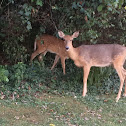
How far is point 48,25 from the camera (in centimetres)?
932

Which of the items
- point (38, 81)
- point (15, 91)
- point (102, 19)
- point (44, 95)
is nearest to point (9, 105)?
point (15, 91)

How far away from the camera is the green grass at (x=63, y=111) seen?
5.87 metres

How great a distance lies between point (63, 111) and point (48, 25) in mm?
3758

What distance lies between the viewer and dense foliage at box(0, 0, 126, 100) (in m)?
7.00

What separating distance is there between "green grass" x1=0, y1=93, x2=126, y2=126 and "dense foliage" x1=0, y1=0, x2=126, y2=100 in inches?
35.5

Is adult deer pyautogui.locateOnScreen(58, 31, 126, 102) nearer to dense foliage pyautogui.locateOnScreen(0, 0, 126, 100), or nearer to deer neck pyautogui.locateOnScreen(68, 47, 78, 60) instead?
deer neck pyautogui.locateOnScreen(68, 47, 78, 60)

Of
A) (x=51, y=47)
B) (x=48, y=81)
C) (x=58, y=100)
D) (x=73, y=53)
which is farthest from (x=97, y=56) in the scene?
(x=51, y=47)

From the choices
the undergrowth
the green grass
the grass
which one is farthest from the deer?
the green grass

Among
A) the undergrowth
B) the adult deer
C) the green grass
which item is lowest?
the green grass

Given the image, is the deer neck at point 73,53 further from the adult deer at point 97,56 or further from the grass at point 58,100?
the grass at point 58,100

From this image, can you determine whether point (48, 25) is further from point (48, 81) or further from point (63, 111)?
point (63, 111)

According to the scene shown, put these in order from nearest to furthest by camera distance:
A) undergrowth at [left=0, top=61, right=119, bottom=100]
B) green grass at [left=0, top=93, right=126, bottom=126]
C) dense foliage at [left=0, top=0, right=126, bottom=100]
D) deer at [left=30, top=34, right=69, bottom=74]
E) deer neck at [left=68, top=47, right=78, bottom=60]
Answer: green grass at [left=0, top=93, right=126, bottom=126] < dense foliage at [left=0, top=0, right=126, bottom=100] < undergrowth at [left=0, top=61, right=119, bottom=100] < deer neck at [left=68, top=47, right=78, bottom=60] < deer at [left=30, top=34, right=69, bottom=74]

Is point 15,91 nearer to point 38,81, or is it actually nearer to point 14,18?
point 38,81

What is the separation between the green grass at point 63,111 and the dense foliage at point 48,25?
35.5 inches
